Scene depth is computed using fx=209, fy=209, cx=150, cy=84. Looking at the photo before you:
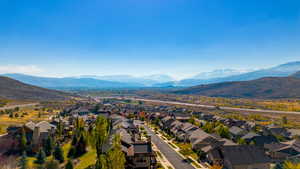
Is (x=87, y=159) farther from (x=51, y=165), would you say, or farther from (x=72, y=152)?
(x=51, y=165)

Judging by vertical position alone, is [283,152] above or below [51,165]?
below

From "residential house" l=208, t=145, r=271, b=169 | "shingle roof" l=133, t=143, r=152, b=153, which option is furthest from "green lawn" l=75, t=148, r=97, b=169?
"residential house" l=208, t=145, r=271, b=169

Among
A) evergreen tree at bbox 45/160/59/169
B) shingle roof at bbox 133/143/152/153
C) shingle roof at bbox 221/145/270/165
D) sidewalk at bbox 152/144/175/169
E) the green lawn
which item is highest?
shingle roof at bbox 133/143/152/153

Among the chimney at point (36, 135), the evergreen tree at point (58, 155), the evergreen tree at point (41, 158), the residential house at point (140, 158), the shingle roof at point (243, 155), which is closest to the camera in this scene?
the residential house at point (140, 158)

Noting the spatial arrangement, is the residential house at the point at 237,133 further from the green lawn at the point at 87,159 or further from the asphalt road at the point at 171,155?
the green lawn at the point at 87,159

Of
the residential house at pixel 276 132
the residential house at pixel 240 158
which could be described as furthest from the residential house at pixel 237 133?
the residential house at pixel 240 158

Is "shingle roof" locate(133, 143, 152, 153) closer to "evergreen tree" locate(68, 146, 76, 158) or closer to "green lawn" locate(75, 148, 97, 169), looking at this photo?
"green lawn" locate(75, 148, 97, 169)

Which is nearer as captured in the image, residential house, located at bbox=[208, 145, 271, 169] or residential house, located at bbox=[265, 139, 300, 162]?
residential house, located at bbox=[208, 145, 271, 169]

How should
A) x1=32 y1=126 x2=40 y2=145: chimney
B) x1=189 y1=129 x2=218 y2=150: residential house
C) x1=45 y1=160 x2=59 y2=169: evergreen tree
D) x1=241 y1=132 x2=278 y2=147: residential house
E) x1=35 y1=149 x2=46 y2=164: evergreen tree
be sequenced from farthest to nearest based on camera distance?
x1=241 y1=132 x2=278 y2=147: residential house, x1=189 y1=129 x2=218 y2=150: residential house, x1=32 y1=126 x2=40 y2=145: chimney, x1=35 y1=149 x2=46 y2=164: evergreen tree, x1=45 y1=160 x2=59 y2=169: evergreen tree

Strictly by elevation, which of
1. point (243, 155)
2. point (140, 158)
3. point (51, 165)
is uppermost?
point (140, 158)

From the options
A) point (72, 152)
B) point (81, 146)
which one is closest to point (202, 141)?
point (81, 146)

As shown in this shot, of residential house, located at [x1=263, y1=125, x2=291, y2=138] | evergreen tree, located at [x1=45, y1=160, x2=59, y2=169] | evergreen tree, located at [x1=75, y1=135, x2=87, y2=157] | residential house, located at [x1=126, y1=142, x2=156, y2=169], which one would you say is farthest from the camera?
residential house, located at [x1=263, y1=125, x2=291, y2=138]

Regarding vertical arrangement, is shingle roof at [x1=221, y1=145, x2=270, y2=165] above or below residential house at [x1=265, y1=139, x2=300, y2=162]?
above

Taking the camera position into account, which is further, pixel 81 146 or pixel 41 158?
pixel 81 146
